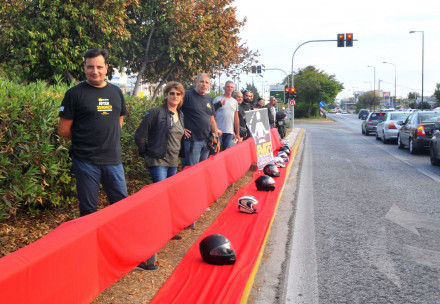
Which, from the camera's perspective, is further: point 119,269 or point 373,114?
point 373,114

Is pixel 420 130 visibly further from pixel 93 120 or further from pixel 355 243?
pixel 93 120

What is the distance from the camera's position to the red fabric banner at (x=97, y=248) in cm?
233

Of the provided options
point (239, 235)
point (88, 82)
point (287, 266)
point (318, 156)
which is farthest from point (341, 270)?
point (318, 156)

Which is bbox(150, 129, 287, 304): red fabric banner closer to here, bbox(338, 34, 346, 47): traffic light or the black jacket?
the black jacket

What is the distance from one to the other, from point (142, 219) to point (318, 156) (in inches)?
480

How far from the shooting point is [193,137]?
676 cm

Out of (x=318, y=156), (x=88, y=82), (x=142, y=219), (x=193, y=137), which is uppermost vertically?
(x=88, y=82)

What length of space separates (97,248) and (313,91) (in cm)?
6842

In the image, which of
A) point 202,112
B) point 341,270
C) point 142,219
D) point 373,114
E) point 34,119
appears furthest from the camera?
point 373,114

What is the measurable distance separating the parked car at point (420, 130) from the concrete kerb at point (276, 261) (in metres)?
8.78

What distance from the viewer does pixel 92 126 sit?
154 inches

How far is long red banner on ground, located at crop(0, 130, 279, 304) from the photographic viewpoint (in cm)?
233

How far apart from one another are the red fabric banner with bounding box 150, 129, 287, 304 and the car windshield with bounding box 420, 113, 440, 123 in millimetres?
10964

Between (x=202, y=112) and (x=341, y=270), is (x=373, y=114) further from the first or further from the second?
(x=341, y=270)
